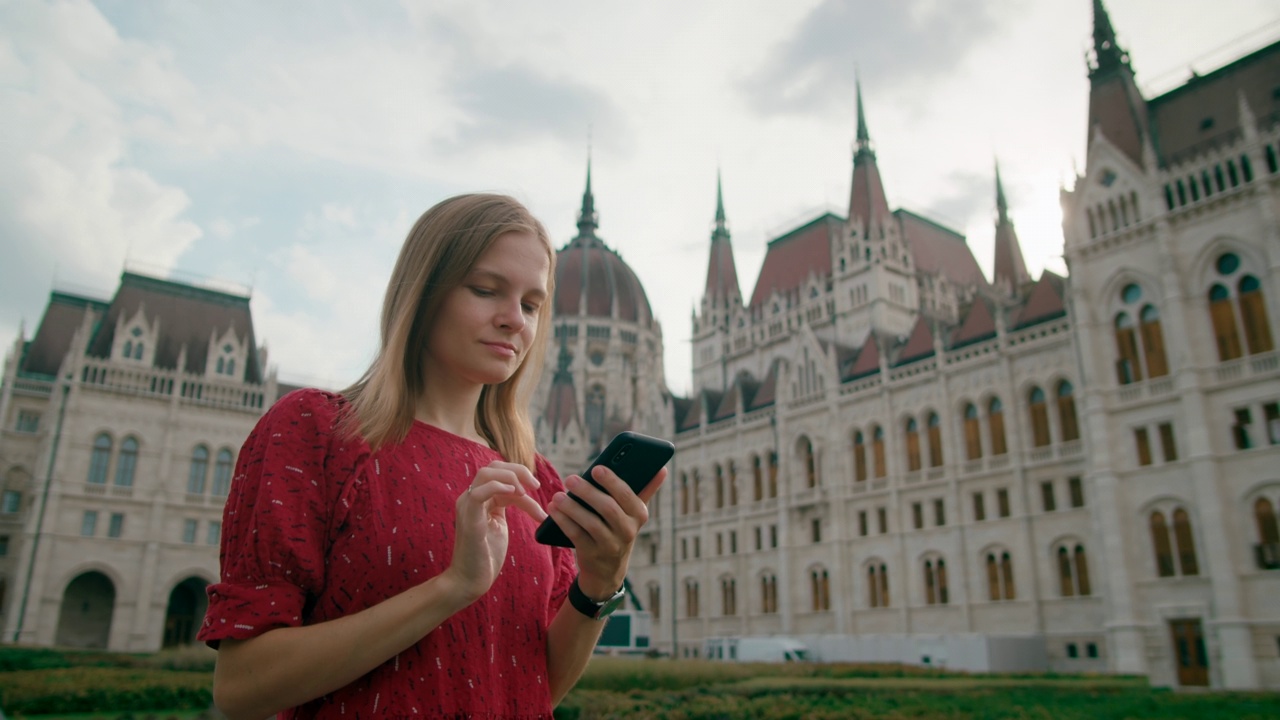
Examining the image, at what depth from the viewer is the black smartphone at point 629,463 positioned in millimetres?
2080

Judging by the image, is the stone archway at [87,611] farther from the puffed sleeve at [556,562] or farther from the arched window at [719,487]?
→ the puffed sleeve at [556,562]

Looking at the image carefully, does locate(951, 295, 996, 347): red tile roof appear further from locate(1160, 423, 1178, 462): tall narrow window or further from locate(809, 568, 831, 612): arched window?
locate(809, 568, 831, 612): arched window

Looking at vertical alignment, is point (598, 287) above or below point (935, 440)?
above

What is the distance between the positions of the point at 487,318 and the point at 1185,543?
31297 mm

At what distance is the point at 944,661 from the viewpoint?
1172 inches

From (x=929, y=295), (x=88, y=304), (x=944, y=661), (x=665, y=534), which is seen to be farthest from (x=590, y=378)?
(x=944, y=661)

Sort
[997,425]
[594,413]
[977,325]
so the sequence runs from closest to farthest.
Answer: [997,425]
[977,325]
[594,413]

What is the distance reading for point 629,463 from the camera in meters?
2.11

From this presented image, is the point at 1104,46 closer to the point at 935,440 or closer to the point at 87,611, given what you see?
the point at 935,440

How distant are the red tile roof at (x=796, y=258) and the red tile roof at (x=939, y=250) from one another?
177 inches

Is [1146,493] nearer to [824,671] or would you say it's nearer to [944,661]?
[944,661]

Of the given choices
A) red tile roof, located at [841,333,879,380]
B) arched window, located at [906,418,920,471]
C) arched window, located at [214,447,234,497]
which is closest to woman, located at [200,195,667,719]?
arched window, located at [906,418,920,471]

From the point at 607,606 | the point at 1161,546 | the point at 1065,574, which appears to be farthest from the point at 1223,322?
the point at 607,606

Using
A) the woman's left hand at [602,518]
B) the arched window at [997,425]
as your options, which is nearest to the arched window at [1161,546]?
the arched window at [997,425]
